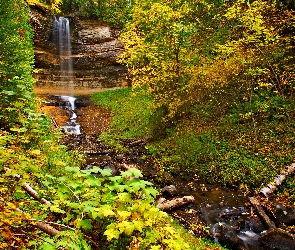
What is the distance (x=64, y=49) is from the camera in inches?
1210

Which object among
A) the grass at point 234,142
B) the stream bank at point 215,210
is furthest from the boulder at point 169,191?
the grass at point 234,142

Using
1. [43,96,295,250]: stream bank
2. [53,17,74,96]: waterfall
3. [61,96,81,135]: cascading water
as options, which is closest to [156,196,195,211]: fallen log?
[43,96,295,250]: stream bank

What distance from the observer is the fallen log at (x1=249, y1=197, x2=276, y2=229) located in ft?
25.3

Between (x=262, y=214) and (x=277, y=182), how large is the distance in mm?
1815

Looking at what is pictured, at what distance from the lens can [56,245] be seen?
2.83 metres

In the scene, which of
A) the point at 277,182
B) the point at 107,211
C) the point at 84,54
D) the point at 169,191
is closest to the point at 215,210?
the point at 169,191

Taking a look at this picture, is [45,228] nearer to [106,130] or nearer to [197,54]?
[197,54]

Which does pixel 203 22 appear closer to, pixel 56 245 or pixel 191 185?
pixel 191 185

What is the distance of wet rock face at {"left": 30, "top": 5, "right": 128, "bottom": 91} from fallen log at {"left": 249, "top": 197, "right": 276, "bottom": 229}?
23.6m

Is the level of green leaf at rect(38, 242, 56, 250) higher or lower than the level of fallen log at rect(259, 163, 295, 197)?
higher

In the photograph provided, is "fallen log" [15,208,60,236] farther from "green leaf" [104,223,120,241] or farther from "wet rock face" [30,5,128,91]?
"wet rock face" [30,5,128,91]

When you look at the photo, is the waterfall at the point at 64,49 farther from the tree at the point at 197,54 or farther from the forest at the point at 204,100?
the tree at the point at 197,54

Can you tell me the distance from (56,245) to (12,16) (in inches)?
409

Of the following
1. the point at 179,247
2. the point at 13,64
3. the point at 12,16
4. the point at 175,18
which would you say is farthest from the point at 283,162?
the point at 12,16
